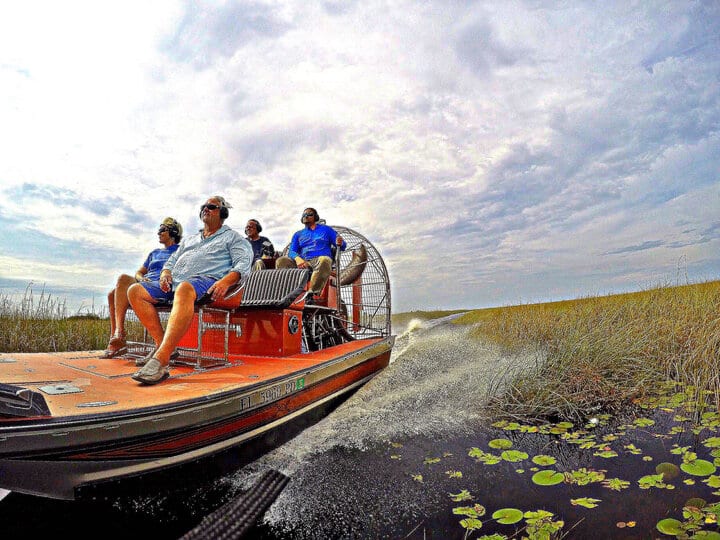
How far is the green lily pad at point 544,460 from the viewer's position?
2898mm

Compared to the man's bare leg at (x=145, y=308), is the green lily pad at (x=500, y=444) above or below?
below

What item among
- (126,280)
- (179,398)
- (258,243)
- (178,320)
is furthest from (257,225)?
(179,398)

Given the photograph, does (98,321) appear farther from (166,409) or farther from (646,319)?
(646,319)

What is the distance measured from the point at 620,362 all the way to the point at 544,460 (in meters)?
2.38

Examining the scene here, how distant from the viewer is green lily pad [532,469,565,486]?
259 centimetres

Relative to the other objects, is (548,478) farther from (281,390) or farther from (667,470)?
(281,390)

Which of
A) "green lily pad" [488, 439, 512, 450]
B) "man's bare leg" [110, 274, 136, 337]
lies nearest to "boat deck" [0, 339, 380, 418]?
"man's bare leg" [110, 274, 136, 337]

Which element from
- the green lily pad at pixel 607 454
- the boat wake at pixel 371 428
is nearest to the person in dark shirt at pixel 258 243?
the boat wake at pixel 371 428

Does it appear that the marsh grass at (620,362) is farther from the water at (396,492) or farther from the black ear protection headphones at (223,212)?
the black ear protection headphones at (223,212)

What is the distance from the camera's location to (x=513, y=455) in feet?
10.1

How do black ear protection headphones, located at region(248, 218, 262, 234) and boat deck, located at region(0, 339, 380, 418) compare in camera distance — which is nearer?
boat deck, located at region(0, 339, 380, 418)

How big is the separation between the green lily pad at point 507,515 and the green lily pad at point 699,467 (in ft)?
4.05

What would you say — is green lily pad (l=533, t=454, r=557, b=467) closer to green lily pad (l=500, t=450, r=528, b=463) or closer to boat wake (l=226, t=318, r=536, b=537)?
green lily pad (l=500, t=450, r=528, b=463)

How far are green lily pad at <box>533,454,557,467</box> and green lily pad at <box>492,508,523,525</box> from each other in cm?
71
